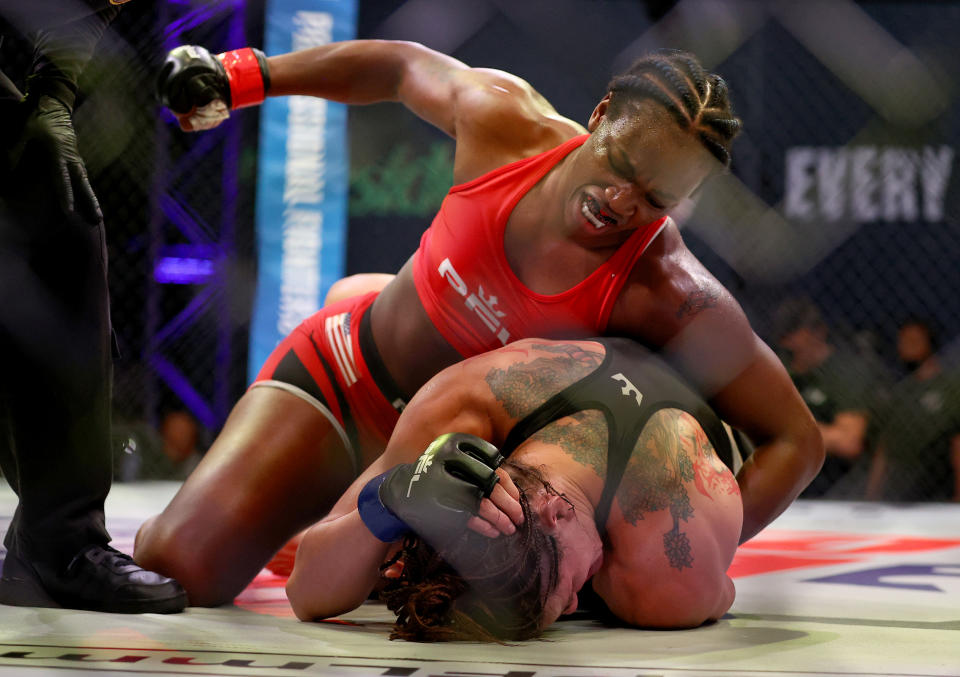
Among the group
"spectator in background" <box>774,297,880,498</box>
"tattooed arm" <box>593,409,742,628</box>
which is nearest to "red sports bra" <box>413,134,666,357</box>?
"tattooed arm" <box>593,409,742,628</box>

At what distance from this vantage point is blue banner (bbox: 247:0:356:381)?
424 centimetres

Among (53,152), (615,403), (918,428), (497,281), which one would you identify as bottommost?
(918,428)

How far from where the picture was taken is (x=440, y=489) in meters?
1.11

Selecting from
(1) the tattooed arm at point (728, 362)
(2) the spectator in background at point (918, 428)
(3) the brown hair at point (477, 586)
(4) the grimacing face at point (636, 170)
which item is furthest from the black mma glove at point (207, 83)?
(2) the spectator in background at point (918, 428)

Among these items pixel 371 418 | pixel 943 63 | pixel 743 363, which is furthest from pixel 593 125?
pixel 943 63

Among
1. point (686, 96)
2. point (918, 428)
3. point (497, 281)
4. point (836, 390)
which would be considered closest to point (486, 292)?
point (497, 281)

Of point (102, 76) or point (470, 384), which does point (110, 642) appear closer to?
point (470, 384)

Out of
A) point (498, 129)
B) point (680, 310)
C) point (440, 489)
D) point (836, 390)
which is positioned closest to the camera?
point (440, 489)

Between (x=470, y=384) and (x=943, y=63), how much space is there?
3256 mm

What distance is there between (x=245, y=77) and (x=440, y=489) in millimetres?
1050

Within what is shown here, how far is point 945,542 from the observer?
2.78 m

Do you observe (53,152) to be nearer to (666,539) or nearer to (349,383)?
(349,383)

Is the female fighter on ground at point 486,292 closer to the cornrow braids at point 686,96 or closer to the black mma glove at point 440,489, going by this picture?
the cornrow braids at point 686,96

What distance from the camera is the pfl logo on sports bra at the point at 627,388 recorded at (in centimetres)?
145
